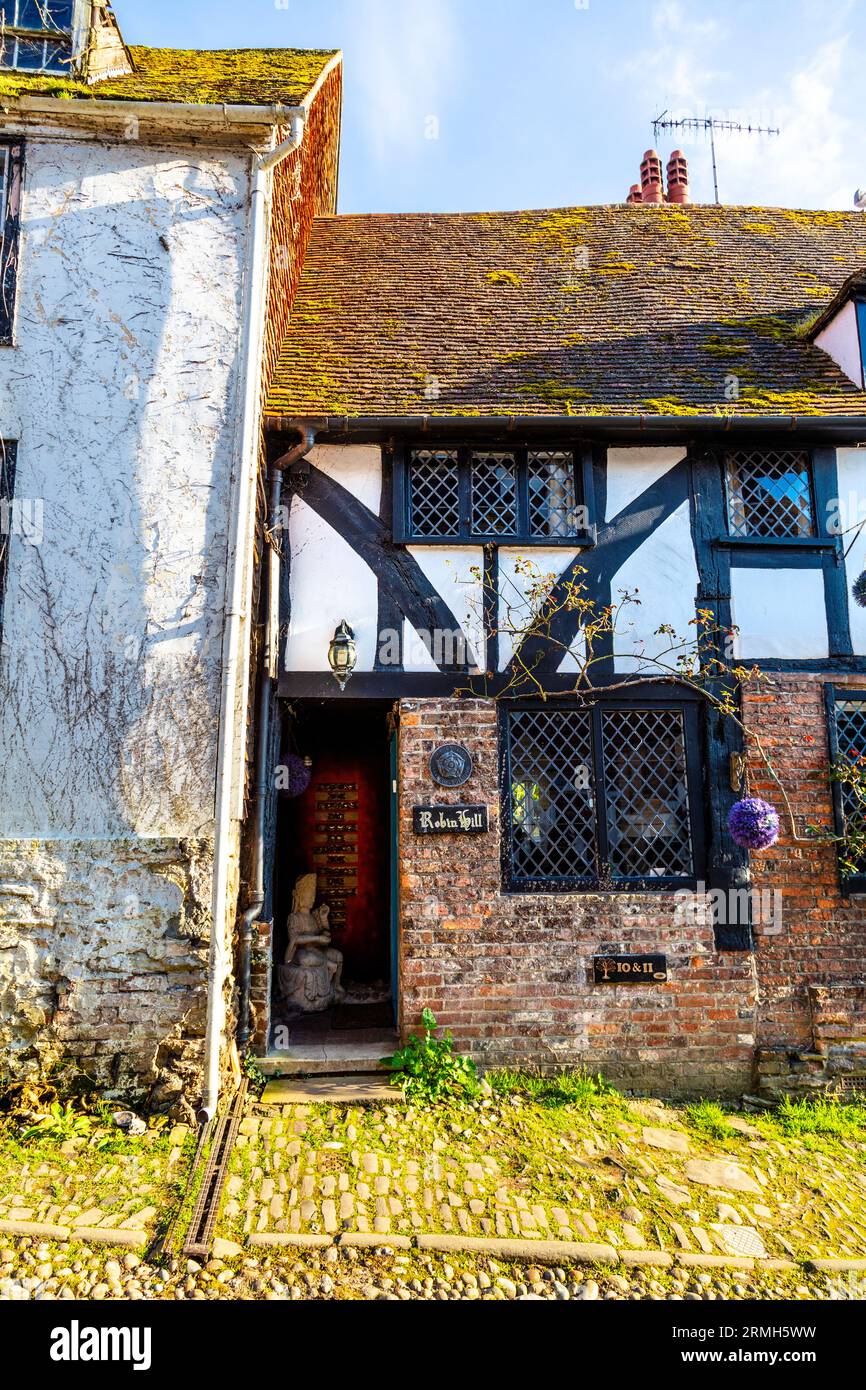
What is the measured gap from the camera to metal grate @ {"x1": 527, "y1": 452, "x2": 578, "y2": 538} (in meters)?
6.01

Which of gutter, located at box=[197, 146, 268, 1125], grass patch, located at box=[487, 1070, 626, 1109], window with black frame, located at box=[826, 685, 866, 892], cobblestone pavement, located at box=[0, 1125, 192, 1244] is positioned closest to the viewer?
cobblestone pavement, located at box=[0, 1125, 192, 1244]

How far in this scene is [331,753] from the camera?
835cm

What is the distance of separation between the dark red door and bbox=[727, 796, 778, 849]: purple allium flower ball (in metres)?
4.09

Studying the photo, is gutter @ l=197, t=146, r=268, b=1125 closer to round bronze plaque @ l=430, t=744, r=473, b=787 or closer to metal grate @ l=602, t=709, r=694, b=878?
round bronze plaque @ l=430, t=744, r=473, b=787

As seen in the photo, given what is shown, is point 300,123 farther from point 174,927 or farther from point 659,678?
point 174,927

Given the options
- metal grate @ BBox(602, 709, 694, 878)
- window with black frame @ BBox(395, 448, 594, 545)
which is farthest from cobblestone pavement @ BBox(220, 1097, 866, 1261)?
window with black frame @ BBox(395, 448, 594, 545)

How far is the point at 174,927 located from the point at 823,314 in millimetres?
7293

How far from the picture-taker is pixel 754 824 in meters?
5.22

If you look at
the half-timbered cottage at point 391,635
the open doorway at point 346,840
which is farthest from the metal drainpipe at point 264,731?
the open doorway at point 346,840

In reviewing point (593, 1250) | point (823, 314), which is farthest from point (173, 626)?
point (823, 314)

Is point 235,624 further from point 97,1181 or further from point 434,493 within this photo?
point 97,1181

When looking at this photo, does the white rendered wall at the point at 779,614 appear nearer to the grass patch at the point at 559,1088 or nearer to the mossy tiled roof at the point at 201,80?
the grass patch at the point at 559,1088

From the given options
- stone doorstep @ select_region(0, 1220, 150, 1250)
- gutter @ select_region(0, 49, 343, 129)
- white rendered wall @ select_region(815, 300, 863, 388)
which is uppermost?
gutter @ select_region(0, 49, 343, 129)

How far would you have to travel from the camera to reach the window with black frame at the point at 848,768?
5.67 metres
